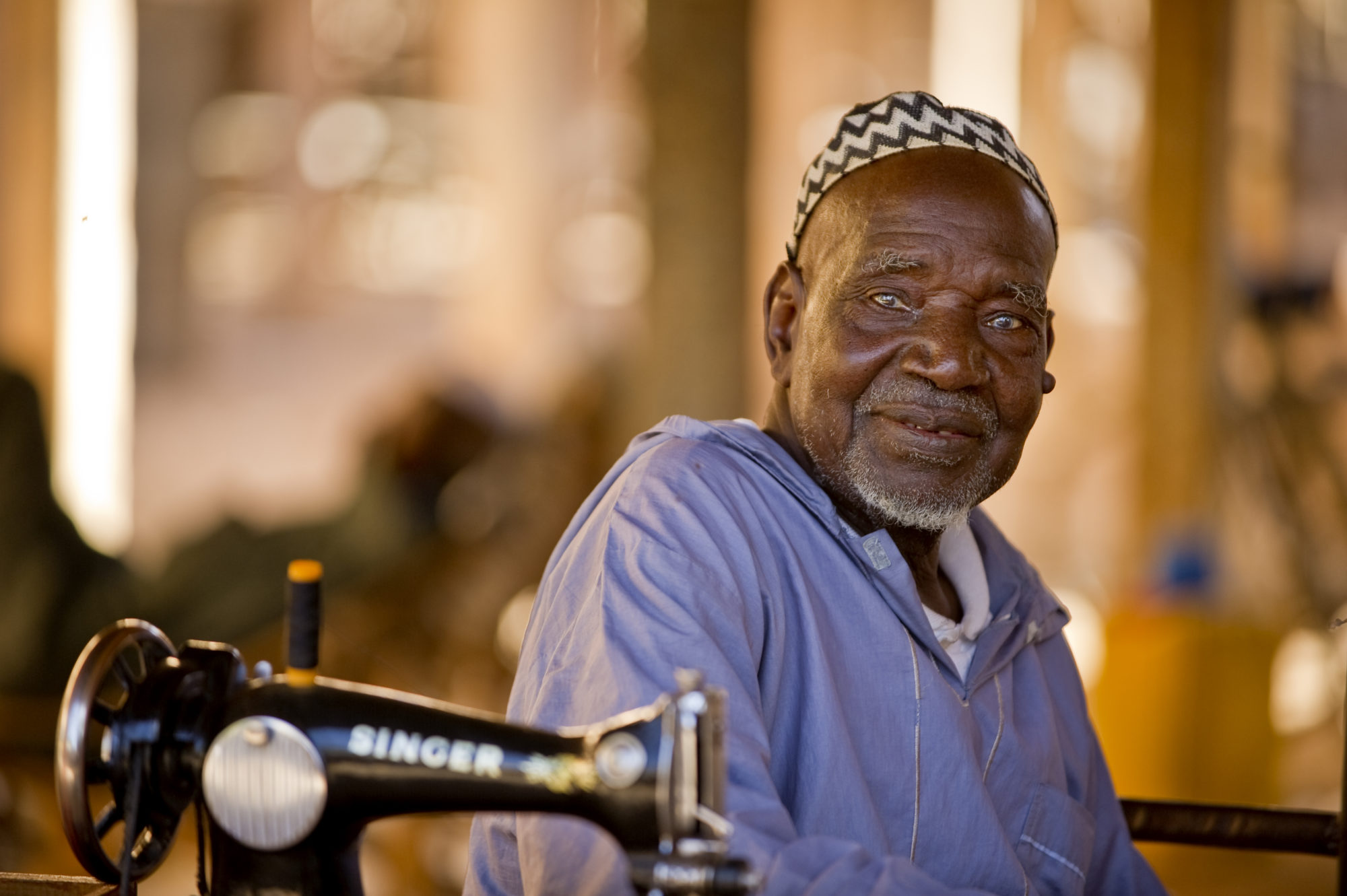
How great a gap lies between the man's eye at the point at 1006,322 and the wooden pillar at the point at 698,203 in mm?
2642

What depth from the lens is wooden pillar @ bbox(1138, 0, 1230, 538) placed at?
5.55 metres

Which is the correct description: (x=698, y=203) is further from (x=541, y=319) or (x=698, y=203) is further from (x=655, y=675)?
(x=541, y=319)

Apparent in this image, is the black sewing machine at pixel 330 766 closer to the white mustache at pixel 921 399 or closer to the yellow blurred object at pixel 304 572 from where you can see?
the yellow blurred object at pixel 304 572

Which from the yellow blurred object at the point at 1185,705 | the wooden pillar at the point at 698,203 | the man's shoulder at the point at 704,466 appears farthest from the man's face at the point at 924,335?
the yellow blurred object at the point at 1185,705

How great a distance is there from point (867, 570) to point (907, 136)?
0.59 meters

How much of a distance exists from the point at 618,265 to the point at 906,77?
335 cm

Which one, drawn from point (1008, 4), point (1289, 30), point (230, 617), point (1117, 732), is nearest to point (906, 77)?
point (1008, 4)

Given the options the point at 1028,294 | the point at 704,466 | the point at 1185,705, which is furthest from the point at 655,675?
the point at 1185,705

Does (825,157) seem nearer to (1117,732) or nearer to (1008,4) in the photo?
(1117,732)

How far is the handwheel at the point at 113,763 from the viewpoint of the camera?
1190mm

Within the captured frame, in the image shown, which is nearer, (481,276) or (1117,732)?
(1117,732)

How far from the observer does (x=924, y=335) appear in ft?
5.42

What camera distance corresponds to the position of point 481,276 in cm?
1055

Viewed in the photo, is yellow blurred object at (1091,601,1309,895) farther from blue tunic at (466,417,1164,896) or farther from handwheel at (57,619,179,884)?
handwheel at (57,619,179,884)
